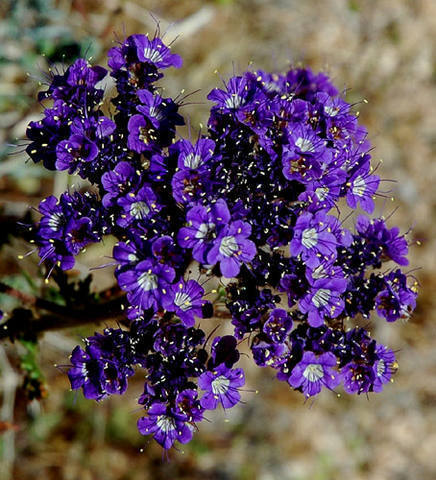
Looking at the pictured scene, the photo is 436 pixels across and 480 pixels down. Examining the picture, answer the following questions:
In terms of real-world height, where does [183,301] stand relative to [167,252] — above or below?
below

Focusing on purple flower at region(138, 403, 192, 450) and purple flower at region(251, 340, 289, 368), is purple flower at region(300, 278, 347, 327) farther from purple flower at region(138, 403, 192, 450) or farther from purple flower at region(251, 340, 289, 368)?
purple flower at region(138, 403, 192, 450)

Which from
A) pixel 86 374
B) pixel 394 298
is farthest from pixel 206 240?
pixel 394 298

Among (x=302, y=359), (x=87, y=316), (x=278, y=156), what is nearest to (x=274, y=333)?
(x=302, y=359)

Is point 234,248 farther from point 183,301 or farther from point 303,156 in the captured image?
point 303,156

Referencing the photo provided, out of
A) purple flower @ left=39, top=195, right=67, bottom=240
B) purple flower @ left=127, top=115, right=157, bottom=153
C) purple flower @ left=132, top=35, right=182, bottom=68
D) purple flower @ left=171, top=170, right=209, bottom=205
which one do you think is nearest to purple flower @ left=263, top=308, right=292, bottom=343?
purple flower @ left=171, top=170, right=209, bottom=205

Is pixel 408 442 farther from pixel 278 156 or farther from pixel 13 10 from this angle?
pixel 13 10
